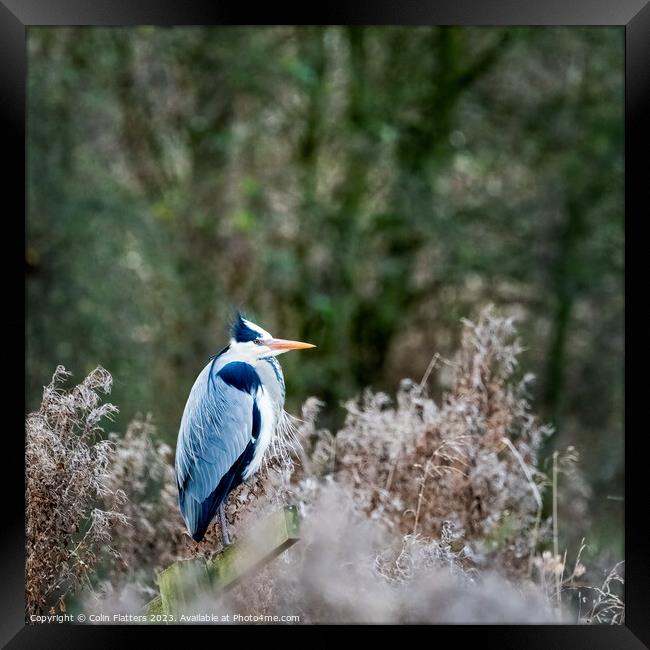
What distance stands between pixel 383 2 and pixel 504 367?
56.4 inches

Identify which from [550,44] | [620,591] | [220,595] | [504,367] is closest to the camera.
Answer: [220,595]

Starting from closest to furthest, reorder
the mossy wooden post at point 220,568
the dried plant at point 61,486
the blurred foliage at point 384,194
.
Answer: the mossy wooden post at point 220,568, the dried plant at point 61,486, the blurred foliage at point 384,194

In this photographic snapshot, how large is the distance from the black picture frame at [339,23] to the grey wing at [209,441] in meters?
0.41

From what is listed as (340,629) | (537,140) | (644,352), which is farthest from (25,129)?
(537,140)

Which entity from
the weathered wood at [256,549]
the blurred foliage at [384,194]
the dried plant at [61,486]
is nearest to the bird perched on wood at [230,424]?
the weathered wood at [256,549]

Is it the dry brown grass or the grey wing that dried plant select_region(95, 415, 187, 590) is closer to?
the dry brown grass

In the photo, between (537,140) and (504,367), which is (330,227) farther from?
(504,367)

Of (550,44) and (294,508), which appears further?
(550,44)

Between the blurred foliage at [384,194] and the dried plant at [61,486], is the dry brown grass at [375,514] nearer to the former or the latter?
the dried plant at [61,486]

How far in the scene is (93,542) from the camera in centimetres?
305

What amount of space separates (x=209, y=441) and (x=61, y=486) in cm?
54

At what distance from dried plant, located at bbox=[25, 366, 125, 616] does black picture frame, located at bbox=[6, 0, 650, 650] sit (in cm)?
10

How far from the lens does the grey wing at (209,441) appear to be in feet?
9.20

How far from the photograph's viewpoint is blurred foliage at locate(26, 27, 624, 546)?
6.04 m
